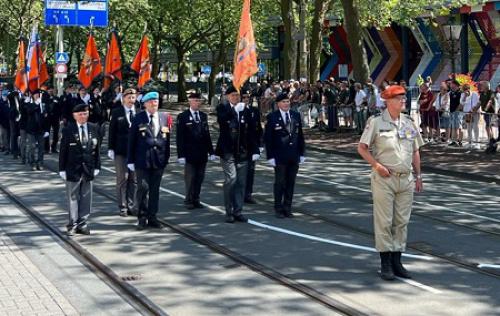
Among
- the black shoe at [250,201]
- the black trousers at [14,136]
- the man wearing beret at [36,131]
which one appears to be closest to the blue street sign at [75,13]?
the black trousers at [14,136]

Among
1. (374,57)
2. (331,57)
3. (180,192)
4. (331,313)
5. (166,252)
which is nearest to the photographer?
(331,313)

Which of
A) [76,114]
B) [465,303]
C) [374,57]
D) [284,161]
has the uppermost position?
[374,57]

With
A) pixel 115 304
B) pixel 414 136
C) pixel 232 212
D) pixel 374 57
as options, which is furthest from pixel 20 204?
pixel 374 57

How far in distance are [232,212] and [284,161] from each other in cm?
104

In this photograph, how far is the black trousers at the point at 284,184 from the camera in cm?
1044

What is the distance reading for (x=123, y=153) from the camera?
10977 millimetres

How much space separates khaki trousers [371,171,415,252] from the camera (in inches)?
281

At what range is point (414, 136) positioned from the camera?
23.8 ft

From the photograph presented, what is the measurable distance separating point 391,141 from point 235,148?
11.4 ft

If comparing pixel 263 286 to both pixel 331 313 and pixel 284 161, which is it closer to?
pixel 331 313

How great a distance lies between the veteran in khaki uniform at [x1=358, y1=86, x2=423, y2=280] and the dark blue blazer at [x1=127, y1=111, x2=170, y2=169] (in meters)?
3.43

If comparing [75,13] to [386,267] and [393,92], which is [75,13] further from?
[386,267]

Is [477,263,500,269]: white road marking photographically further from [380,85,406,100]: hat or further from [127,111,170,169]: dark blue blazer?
[127,111,170,169]: dark blue blazer

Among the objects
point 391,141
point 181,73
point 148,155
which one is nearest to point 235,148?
point 148,155
